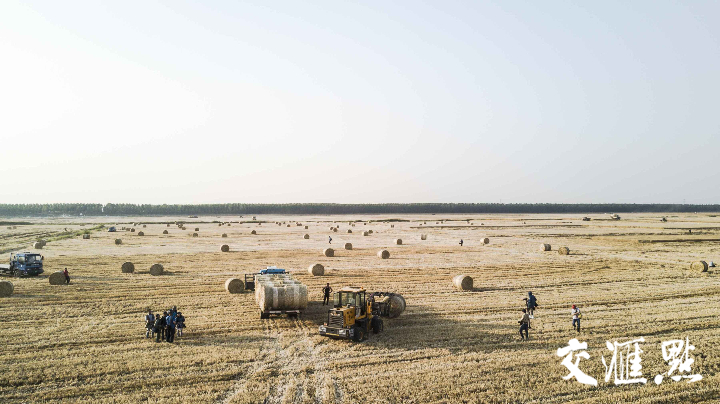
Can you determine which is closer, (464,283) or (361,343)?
(361,343)

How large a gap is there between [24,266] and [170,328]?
21.7 m

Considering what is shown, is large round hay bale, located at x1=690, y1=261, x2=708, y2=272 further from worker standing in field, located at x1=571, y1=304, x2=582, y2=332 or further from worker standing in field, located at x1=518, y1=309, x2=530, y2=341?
worker standing in field, located at x1=518, y1=309, x2=530, y2=341

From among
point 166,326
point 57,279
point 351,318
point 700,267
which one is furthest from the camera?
point 700,267

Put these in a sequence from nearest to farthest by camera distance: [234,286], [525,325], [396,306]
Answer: [525,325] < [396,306] < [234,286]

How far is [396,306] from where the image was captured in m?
21.3

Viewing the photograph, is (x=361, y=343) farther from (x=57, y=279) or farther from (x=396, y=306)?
(x=57, y=279)

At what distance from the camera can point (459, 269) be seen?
1459 inches

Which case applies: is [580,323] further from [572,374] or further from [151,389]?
[151,389]

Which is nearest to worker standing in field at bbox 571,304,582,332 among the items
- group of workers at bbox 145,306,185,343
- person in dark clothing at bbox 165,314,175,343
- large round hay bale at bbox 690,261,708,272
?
group of workers at bbox 145,306,185,343

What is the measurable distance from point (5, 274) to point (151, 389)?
28307 millimetres

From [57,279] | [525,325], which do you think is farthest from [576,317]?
[57,279]

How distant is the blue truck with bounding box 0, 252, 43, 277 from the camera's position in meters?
32.0

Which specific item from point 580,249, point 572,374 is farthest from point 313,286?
point 580,249

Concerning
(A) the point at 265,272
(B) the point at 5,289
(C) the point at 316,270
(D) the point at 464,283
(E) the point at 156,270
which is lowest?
(B) the point at 5,289
